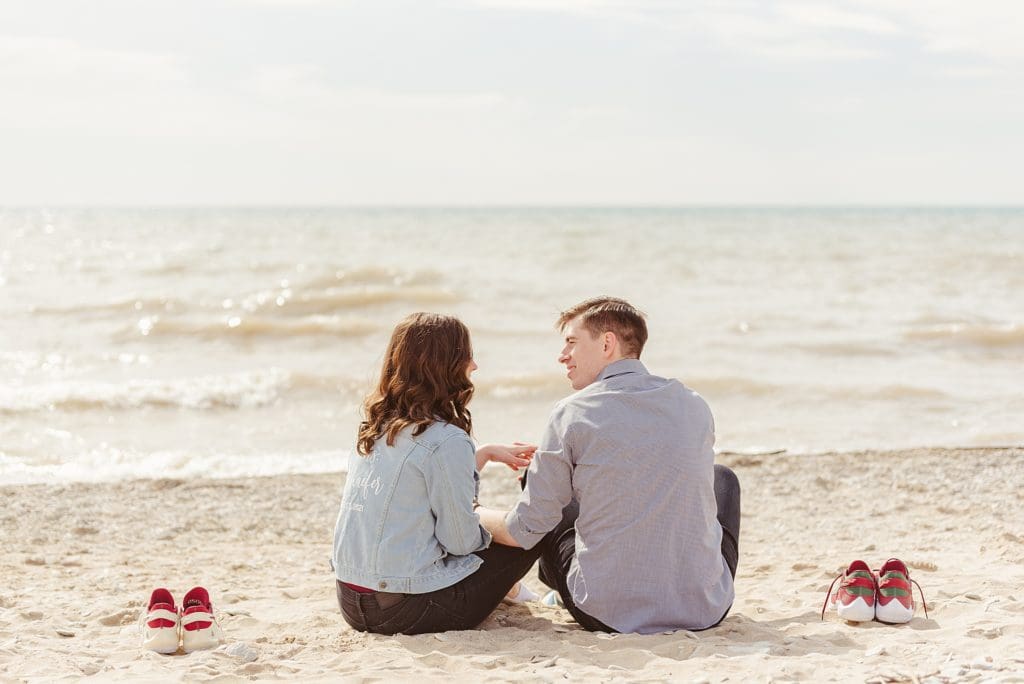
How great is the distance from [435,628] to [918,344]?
11299 millimetres

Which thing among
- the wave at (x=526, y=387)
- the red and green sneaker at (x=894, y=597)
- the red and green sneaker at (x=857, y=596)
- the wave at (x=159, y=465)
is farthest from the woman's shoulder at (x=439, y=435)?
the wave at (x=526, y=387)

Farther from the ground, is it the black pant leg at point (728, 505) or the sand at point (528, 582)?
the black pant leg at point (728, 505)

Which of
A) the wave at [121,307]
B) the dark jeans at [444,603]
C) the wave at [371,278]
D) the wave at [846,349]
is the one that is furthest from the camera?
the wave at [371,278]

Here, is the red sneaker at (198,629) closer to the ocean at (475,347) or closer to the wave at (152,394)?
the ocean at (475,347)

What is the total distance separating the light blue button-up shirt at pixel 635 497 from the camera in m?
3.52

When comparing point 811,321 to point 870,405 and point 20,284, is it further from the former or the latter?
point 20,284

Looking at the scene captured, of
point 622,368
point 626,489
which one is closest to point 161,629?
point 626,489

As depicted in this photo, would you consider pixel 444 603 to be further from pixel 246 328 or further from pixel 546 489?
pixel 246 328

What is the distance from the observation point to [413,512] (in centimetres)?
373

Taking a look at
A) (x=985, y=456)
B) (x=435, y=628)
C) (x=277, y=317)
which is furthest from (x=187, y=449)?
(x=277, y=317)

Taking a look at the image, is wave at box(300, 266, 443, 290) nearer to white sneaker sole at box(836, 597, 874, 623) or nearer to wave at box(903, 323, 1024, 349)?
wave at box(903, 323, 1024, 349)

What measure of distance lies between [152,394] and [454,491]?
7289 millimetres

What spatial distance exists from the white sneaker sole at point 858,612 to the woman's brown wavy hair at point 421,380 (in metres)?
1.65

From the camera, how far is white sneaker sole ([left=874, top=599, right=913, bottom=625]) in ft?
12.9
